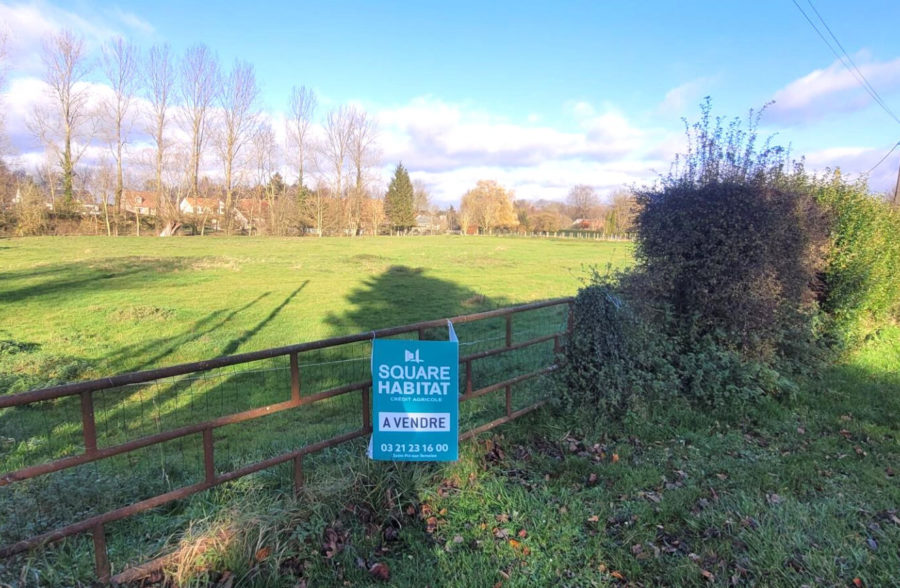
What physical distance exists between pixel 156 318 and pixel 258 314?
7.53 ft

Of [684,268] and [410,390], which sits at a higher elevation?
[684,268]

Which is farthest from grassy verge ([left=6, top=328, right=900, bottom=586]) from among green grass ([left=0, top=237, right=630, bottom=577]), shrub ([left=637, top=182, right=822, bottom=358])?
shrub ([left=637, top=182, right=822, bottom=358])

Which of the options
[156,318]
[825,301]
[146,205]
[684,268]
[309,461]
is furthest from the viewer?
[146,205]

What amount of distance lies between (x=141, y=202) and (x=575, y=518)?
56.7m

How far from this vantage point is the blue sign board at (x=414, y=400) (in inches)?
121

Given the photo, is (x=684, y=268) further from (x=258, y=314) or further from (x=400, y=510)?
(x=258, y=314)

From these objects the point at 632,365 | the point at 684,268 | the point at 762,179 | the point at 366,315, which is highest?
the point at 762,179

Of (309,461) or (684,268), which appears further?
(684,268)

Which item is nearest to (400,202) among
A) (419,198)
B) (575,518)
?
(419,198)

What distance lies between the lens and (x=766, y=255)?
224 inches

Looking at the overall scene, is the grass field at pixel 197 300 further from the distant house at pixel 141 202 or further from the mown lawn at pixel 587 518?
the distant house at pixel 141 202

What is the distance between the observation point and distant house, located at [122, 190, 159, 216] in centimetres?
4738

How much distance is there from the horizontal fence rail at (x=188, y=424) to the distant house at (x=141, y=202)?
159 feet

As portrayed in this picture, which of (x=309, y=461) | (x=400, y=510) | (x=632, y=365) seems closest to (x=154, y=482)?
(x=309, y=461)
